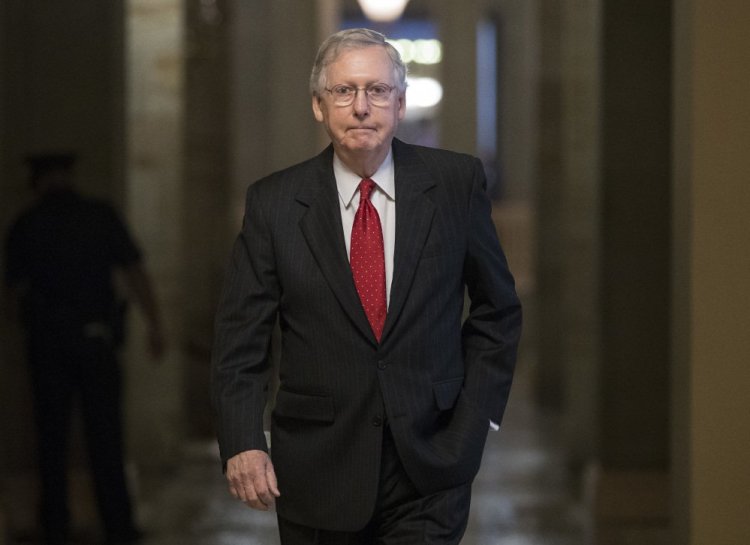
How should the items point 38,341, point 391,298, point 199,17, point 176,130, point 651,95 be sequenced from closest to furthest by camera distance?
point 391,298
point 38,341
point 651,95
point 176,130
point 199,17

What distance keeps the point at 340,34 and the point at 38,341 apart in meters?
4.46

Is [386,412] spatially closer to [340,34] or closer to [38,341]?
[340,34]

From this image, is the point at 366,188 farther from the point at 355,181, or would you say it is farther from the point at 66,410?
the point at 66,410

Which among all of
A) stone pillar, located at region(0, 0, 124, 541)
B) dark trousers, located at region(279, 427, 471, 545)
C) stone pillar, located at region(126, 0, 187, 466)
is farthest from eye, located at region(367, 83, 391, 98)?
stone pillar, located at region(126, 0, 187, 466)

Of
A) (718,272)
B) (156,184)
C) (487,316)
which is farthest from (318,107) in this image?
(156,184)

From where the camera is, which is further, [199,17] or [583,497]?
[199,17]

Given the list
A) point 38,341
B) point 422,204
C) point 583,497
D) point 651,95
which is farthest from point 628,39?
point 422,204

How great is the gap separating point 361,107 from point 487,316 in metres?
0.60

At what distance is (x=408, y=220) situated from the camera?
12.8 feet

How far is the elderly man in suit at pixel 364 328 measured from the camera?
384 centimetres

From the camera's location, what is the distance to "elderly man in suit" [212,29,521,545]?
3842mm

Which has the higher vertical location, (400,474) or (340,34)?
(340,34)

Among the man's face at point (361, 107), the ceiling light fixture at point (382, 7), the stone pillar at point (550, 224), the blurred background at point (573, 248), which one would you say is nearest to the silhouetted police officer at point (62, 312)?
the blurred background at point (573, 248)

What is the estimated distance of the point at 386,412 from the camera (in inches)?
152
